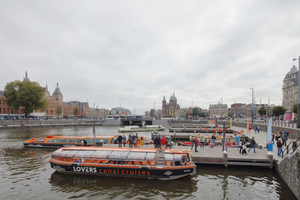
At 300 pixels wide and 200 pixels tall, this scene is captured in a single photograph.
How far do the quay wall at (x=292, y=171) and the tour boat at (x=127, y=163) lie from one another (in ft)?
23.3

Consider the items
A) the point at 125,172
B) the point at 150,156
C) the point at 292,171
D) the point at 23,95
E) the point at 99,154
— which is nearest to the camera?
the point at 292,171

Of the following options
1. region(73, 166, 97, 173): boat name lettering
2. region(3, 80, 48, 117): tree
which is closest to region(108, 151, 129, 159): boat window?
Answer: region(73, 166, 97, 173): boat name lettering

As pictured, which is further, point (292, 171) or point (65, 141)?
point (65, 141)

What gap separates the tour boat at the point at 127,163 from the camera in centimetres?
1523

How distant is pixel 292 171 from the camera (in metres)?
13.1

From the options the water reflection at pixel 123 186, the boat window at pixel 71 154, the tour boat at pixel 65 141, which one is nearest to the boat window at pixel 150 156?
the water reflection at pixel 123 186

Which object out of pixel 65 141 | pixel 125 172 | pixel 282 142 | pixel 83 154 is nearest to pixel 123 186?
pixel 125 172

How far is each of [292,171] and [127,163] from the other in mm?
12950

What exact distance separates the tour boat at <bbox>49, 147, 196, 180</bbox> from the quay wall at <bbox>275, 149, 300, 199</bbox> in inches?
279

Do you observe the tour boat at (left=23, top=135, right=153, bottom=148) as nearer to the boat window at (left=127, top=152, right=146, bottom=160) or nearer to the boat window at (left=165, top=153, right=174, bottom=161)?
the boat window at (left=127, top=152, right=146, bottom=160)

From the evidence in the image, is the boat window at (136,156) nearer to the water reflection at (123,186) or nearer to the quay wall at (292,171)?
the water reflection at (123,186)

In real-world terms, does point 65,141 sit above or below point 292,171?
below

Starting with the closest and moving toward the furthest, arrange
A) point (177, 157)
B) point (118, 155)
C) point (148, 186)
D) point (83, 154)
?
point (148, 186)
point (177, 157)
point (118, 155)
point (83, 154)

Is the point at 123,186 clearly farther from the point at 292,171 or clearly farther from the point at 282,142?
the point at 282,142
